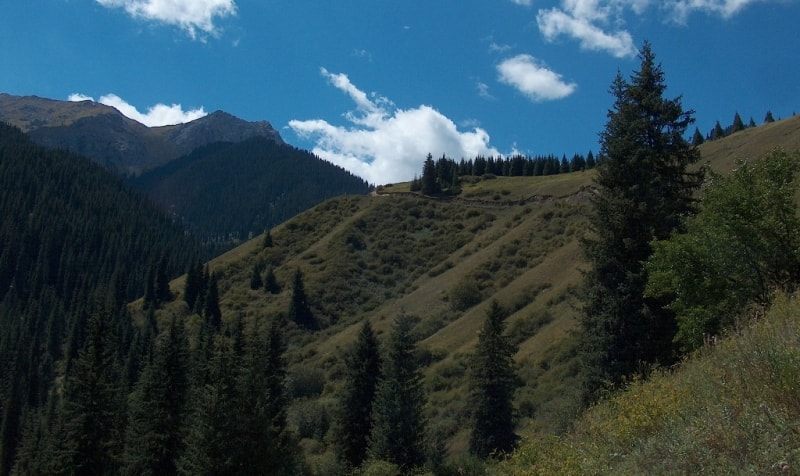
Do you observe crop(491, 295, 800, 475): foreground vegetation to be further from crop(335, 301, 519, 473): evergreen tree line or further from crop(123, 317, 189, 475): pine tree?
crop(123, 317, 189, 475): pine tree

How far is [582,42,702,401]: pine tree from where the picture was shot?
60.1 ft

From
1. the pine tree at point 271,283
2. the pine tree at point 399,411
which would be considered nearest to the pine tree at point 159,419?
the pine tree at point 399,411

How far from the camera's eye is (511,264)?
70188mm

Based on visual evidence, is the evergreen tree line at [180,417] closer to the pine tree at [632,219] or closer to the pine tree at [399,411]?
the pine tree at [399,411]

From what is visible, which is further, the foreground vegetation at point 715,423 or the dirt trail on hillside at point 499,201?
the dirt trail on hillside at point 499,201

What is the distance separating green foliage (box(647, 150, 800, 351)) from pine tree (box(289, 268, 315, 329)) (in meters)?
67.0

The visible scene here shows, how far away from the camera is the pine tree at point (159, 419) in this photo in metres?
31.4

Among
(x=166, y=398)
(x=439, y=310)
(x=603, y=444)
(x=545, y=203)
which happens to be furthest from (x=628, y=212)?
(x=545, y=203)

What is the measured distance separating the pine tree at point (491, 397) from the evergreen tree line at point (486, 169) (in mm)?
89307

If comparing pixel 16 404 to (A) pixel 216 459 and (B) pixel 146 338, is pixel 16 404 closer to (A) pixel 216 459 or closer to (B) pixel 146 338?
(B) pixel 146 338

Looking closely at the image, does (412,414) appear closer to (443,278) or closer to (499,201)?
(443,278)

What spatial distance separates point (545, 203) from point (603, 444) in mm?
84910

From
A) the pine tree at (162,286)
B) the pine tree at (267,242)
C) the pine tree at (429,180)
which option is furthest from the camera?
the pine tree at (429,180)

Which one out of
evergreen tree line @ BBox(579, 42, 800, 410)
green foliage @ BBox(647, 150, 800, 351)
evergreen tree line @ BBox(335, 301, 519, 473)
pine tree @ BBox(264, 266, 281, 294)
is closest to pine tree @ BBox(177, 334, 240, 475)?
evergreen tree line @ BBox(335, 301, 519, 473)
